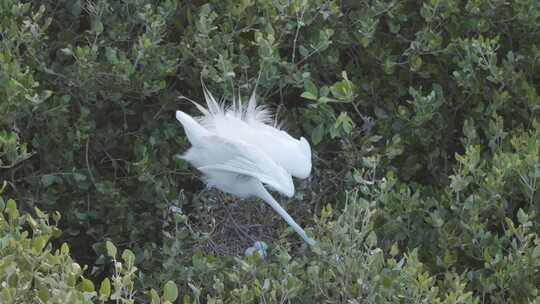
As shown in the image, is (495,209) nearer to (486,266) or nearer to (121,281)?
(486,266)

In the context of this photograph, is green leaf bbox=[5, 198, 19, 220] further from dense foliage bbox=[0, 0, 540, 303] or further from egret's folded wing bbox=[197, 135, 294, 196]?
egret's folded wing bbox=[197, 135, 294, 196]

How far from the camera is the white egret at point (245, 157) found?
104 inches

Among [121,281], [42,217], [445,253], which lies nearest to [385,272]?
[445,253]

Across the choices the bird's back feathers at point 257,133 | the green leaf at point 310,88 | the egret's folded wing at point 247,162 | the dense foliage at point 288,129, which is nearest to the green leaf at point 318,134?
the dense foliage at point 288,129

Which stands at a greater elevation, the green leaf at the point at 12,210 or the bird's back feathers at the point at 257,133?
the green leaf at the point at 12,210

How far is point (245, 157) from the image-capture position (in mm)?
2641

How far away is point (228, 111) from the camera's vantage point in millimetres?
2869

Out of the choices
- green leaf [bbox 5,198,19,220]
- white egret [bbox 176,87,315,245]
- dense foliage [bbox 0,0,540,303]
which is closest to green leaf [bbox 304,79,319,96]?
dense foliage [bbox 0,0,540,303]

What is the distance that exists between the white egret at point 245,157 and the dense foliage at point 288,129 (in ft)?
0.47

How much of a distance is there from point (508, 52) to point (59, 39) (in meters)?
1.27

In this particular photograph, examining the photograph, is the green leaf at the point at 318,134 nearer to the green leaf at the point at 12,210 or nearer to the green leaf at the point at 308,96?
the green leaf at the point at 308,96

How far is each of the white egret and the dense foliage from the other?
0.47 feet

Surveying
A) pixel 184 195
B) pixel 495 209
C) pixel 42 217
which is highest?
pixel 42 217

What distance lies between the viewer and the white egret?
264 centimetres
